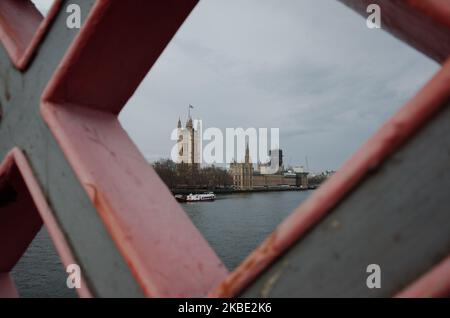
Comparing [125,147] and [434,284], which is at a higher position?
[125,147]

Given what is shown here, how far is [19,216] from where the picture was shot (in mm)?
1019

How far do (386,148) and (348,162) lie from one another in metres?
0.06

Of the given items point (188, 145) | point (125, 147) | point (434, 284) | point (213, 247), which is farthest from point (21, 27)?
point (188, 145)

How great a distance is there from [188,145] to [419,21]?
57016 mm

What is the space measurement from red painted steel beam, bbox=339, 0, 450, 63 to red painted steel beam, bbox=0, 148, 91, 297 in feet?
2.62

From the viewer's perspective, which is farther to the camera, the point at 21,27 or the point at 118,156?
the point at 21,27

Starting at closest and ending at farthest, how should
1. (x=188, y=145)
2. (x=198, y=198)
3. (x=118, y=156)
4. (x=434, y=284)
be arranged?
1. (x=434, y=284)
2. (x=118, y=156)
3. (x=198, y=198)
4. (x=188, y=145)

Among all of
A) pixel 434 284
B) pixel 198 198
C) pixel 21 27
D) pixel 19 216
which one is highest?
pixel 198 198

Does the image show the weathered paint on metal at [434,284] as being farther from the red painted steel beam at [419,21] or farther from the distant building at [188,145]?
the distant building at [188,145]

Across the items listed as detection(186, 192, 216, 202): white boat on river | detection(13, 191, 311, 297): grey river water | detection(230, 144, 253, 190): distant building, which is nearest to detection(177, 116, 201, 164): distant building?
detection(230, 144, 253, 190): distant building

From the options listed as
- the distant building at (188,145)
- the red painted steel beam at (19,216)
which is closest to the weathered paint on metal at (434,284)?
the red painted steel beam at (19,216)

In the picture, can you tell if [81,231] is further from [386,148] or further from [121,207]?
[386,148]

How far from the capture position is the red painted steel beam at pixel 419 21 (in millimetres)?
432

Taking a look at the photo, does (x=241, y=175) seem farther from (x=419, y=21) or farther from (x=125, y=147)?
(x=419, y=21)
